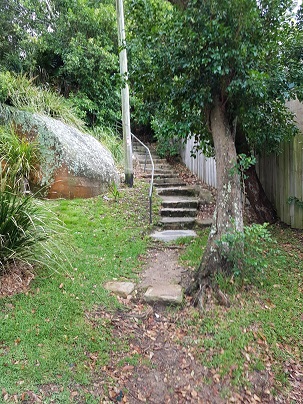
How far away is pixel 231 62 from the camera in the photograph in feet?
9.62

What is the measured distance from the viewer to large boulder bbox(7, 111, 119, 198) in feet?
19.2

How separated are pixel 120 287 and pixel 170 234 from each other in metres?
1.84

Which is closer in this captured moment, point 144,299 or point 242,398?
point 242,398

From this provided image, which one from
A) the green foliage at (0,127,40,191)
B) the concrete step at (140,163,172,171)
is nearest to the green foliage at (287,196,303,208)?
the green foliage at (0,127,40,191)

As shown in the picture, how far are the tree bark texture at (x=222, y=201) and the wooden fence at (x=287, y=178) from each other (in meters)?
1.55

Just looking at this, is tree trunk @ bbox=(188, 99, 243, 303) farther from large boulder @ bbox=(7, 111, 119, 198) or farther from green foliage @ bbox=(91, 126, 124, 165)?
green foliage @ bbox=(91, 126, 124, 165)

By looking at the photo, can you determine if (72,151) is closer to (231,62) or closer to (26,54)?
(231,62)

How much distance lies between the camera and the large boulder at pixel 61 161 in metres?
5.84

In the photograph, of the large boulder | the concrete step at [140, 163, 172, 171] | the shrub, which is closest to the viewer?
the shrub

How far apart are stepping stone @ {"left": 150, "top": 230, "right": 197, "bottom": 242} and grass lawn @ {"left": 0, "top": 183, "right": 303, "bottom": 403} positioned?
35.3 inches

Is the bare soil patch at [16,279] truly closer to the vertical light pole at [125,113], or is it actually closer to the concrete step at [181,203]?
the concrete step at [181,203]

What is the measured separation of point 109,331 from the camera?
8.55ft

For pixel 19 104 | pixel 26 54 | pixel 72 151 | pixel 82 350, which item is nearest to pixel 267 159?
pixel 72 151

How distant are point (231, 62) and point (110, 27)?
25.0 ft
